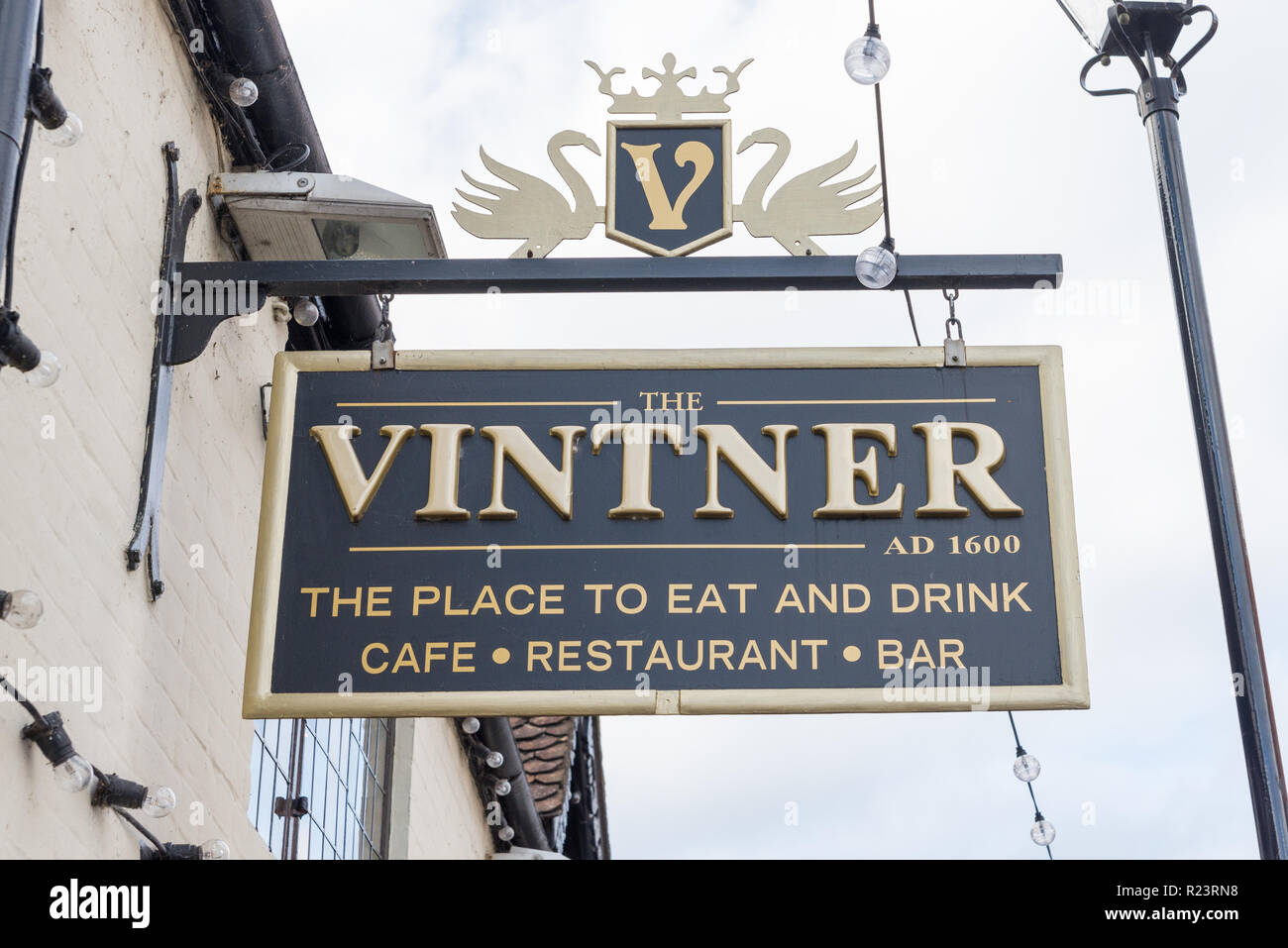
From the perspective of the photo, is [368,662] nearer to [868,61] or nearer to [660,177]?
[660,177]

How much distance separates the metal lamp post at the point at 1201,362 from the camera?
3.69 metres

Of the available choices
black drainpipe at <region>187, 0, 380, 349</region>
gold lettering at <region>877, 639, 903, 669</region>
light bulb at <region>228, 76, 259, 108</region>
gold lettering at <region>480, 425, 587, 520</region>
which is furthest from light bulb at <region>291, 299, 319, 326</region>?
gold lettering at <region>877, 639, 903, 669</region>

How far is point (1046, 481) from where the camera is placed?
465 cm

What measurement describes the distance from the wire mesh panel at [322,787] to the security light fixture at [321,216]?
5.85 feet

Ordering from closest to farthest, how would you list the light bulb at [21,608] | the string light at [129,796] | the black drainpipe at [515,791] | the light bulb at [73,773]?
the light bulb at [21,608], the light bulb at [73,773], the string light at [129,796], the black drainpipe at [515,791]

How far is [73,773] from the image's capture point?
13.4 ft

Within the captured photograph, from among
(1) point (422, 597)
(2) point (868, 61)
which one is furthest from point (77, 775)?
(2) point (868, 61)

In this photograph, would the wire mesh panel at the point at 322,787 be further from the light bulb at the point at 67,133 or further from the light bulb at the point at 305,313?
the light bulb at the point at 67,133

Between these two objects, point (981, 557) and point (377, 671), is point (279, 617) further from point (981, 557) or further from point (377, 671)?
point (981, 557)

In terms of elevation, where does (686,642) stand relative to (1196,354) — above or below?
below

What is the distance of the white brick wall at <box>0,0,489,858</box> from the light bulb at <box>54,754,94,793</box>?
4cm

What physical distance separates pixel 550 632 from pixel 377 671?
0.47m

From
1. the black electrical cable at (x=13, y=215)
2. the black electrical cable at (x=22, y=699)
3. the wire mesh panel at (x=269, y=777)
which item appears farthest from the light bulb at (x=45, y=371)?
the wire mesh panel at (x=269, y=777)
